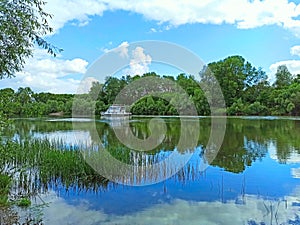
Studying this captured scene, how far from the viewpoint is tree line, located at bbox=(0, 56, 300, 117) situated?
3488cm

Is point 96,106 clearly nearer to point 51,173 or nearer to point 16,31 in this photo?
point 51,173

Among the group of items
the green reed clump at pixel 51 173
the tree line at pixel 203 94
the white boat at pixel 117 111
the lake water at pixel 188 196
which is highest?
the tree line at pixel 203 94

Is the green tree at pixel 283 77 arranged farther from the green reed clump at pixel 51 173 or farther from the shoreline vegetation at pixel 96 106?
the green reed clump at pixel 51 173

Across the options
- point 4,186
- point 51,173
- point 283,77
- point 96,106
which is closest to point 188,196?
point 51,173

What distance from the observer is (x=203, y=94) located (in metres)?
47.6

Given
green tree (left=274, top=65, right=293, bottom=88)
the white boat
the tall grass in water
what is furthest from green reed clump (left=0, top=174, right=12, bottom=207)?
green tree (left=274, top=65, right=293, bottom=88)

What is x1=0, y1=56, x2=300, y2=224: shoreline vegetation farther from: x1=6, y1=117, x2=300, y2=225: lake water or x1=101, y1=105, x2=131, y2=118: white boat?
x1=101, y1=105, x2=131, y2=118: white boat

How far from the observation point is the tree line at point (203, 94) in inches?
1373

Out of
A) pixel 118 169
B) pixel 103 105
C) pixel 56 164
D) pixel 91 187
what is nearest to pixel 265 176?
pixel 118 169

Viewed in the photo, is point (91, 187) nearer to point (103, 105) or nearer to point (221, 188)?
point (221, 188)

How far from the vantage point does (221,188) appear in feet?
25.8

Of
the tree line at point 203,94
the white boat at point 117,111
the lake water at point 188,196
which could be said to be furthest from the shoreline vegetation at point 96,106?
the white boat at point 117,111

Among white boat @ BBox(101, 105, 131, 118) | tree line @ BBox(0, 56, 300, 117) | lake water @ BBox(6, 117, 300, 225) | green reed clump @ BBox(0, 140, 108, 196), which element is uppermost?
tree line @ BBox(0, 56, 300, 117)

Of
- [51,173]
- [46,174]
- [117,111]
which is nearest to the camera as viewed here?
[46,174]
